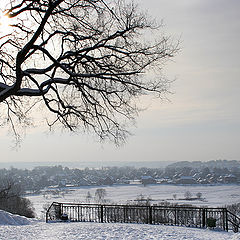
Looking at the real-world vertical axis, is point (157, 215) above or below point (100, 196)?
above

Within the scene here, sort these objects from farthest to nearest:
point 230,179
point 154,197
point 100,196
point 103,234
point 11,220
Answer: point 230,179, point 154,197, point 100,196, point 11,220, point 103,234

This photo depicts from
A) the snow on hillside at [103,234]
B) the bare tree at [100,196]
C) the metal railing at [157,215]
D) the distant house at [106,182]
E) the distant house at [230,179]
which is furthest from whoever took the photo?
the distant house at [106,182]

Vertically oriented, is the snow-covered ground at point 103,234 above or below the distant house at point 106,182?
above

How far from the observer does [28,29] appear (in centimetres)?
1169

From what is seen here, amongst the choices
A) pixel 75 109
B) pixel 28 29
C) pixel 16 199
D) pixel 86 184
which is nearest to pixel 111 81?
pixel 75 109

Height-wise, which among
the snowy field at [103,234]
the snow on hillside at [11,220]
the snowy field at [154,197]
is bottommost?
the snowy field at [154,197]

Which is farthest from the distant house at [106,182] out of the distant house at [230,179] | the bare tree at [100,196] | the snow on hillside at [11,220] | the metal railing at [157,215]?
the snow on hillside at [11,220]

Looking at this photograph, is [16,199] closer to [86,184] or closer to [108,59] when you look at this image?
A: [108,59]

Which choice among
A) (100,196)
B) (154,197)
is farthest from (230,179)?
(100,196)

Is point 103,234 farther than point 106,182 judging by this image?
No

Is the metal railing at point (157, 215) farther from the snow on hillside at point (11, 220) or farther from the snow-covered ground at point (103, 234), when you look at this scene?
the snow-covered ground at point (103, 234)

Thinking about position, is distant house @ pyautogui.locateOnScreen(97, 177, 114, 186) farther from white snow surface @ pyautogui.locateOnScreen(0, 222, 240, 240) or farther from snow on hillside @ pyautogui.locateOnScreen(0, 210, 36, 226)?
white snow surface @ pyautogui.locateOnScreen(0, 222, 240, 240)

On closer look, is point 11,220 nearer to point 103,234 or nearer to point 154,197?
point 103,234

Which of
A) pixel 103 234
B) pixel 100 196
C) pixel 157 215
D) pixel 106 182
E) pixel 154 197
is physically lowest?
pixel 106 182
